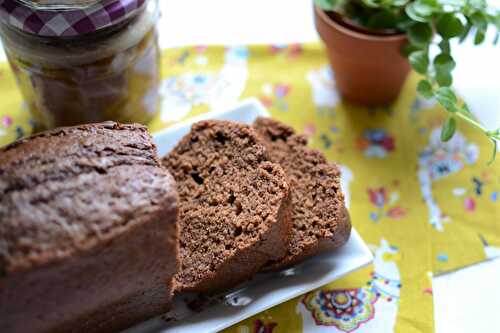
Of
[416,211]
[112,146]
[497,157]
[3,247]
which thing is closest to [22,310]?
[3,247]

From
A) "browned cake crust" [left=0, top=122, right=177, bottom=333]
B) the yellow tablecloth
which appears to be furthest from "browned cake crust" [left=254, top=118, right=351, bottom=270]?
"browned cake crust" [left=0, top=122, right=177, bottom=333]

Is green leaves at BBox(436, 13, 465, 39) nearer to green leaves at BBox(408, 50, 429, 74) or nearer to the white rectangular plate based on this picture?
green leaves at BBox(408, 50, 429, 74)

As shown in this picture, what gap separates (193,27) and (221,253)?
1.47m

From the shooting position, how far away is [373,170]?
7.73 ft

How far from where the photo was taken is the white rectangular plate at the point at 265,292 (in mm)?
1789

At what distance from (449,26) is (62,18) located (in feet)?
4.62

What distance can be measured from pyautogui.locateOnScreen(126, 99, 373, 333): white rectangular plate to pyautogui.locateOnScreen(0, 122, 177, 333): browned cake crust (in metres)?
0.22

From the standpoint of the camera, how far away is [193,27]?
2850 mm

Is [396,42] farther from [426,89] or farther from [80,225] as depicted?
[80,225]

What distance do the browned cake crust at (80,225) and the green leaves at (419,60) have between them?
3.73 ft

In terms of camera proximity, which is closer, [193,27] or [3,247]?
[3,247]

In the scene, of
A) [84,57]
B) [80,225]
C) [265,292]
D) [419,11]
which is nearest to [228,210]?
[265,292]

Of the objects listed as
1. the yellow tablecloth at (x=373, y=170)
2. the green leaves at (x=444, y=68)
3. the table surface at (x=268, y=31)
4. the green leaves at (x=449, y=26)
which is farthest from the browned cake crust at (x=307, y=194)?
the table surface at (x=268, y=31)

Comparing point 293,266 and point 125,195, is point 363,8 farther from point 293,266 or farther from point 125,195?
point 125,195
